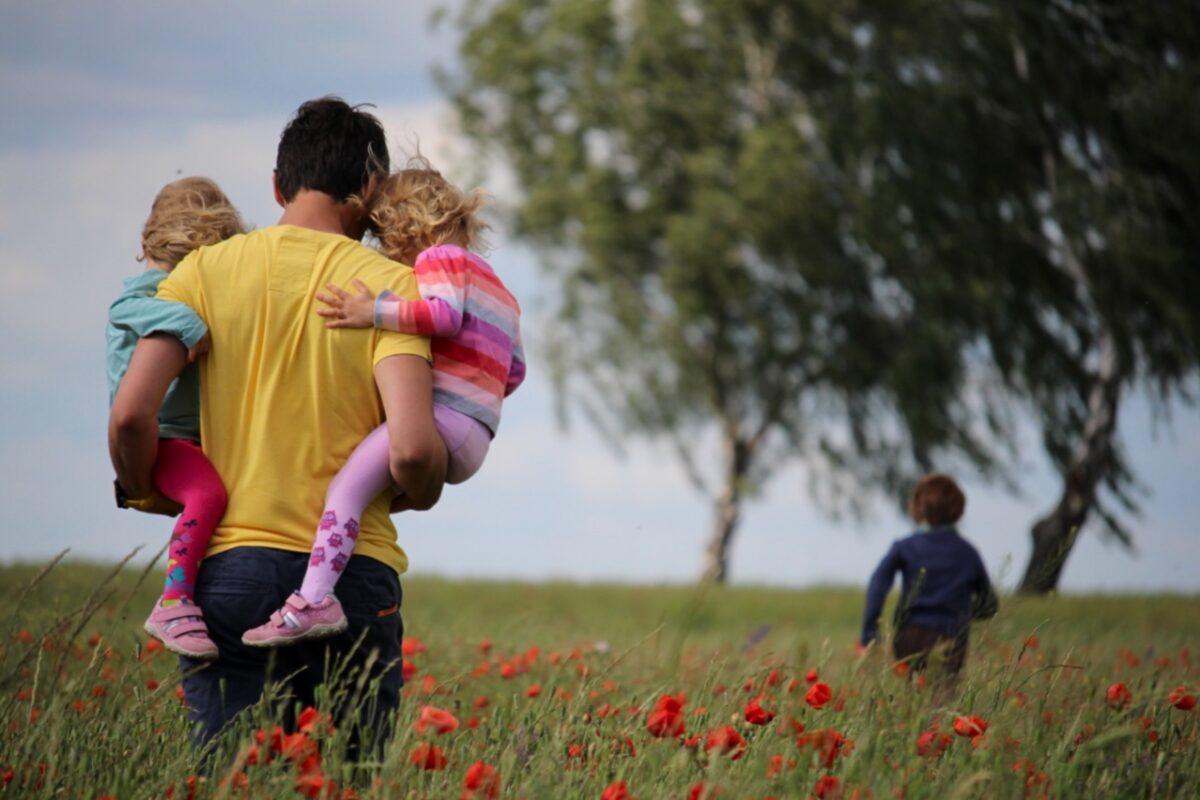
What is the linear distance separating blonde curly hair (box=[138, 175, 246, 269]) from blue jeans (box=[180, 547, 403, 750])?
0.93 m

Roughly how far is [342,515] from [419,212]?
2.73 feet

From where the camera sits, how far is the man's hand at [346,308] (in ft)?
9.93

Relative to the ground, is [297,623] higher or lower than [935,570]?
lower

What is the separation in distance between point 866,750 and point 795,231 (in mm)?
16061

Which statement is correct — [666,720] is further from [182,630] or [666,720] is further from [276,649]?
[182,630]

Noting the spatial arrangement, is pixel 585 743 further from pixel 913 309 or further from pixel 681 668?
pixel 913 309

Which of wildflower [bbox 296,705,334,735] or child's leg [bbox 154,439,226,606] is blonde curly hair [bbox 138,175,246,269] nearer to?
child's leg [bbox 154,439,226,606]

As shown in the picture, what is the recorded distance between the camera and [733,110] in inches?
795

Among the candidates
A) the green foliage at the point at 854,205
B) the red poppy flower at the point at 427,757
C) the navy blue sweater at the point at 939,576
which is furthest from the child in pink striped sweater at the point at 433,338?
the green foliage at the point at 854,205

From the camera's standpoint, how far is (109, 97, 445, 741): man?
303 centimetres

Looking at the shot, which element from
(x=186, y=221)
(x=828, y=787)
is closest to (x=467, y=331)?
(x=186, y=221)

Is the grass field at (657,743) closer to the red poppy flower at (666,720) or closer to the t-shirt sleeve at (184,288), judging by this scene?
the red poppy flower at (666,720)

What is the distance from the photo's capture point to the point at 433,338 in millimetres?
3260

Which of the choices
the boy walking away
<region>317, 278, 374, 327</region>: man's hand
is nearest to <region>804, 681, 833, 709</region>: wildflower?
<region>317, 278, 374, 327</region>: man's hand
